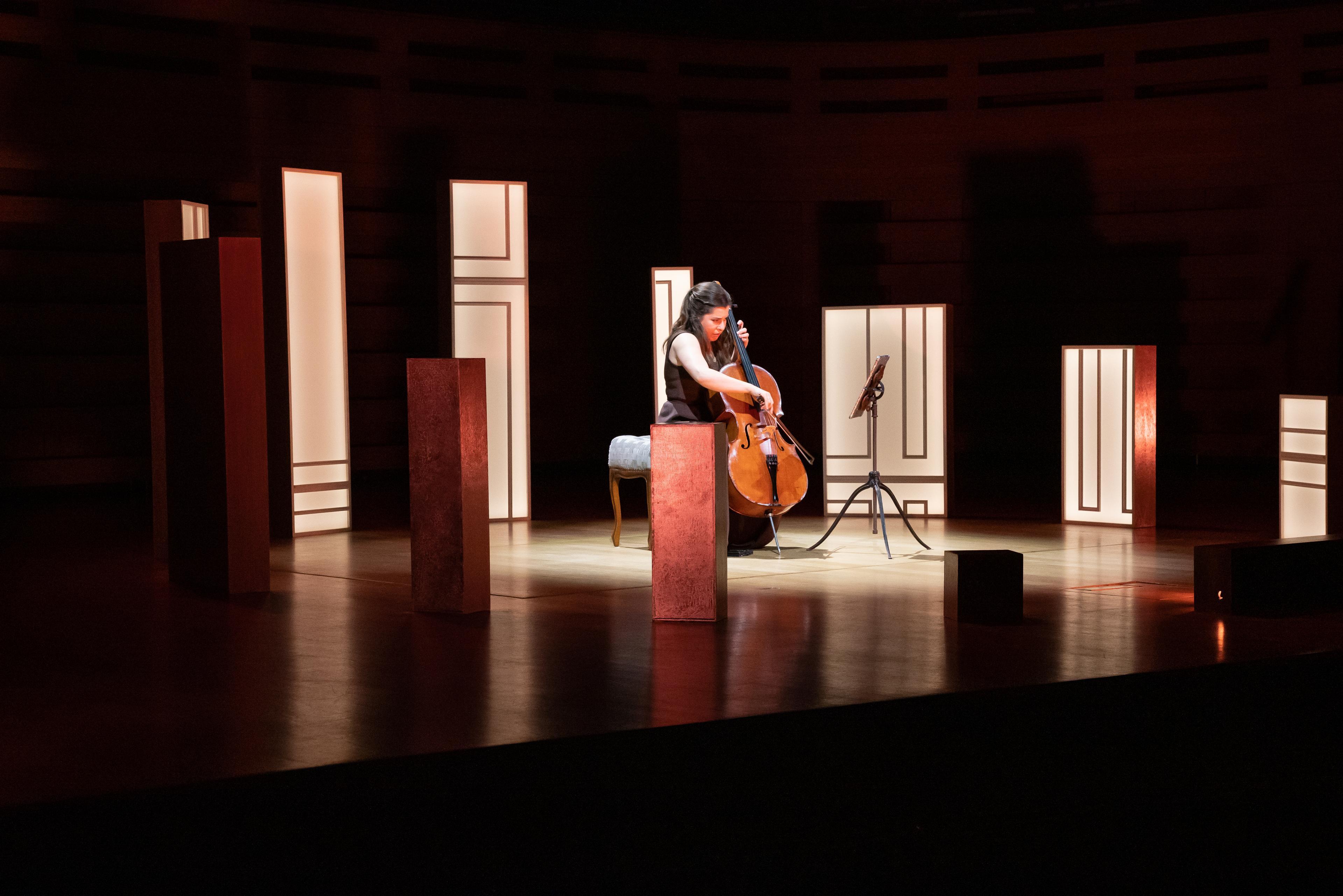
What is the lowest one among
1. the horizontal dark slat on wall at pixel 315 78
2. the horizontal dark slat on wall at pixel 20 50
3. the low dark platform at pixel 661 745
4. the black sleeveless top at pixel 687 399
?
the low dark platform at pixel 661 745

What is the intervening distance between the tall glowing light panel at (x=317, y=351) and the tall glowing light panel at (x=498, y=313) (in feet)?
2.45

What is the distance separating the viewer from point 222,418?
518cm

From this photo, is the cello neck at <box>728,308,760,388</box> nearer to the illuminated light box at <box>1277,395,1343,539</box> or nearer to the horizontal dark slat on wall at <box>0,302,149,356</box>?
the illuminated light box at <box>1277,395,1343,539</box>

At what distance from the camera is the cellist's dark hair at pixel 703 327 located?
587 centimetres

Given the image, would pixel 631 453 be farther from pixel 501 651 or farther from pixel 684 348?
pixel 501 651

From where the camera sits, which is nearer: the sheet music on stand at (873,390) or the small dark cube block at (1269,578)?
the small dark cube block at (1269,578)

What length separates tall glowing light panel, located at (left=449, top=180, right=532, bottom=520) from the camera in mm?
7586

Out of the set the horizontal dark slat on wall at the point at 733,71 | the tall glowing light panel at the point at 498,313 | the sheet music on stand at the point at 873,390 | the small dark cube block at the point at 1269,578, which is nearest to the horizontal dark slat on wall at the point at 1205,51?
the horizontal dark slat on wall at the point at 733,71

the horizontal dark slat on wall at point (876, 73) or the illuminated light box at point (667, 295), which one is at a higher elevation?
the horizontal dark slat on wall at point (876, 73)

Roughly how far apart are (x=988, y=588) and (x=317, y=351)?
3976mm

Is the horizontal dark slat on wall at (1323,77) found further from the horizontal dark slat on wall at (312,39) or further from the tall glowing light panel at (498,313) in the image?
the horizontal dark slat on wall at (312,39)

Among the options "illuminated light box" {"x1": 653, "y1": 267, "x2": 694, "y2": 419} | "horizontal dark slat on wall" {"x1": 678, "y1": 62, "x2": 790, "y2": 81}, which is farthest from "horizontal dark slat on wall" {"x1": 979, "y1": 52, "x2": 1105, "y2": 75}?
"illuminated light box" {"x1": 653, "y1": 267, "x2": 694, "y2": 419}

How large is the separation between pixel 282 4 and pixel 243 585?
5.75 metres

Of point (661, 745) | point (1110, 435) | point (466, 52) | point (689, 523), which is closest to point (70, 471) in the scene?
point (466, 52)
